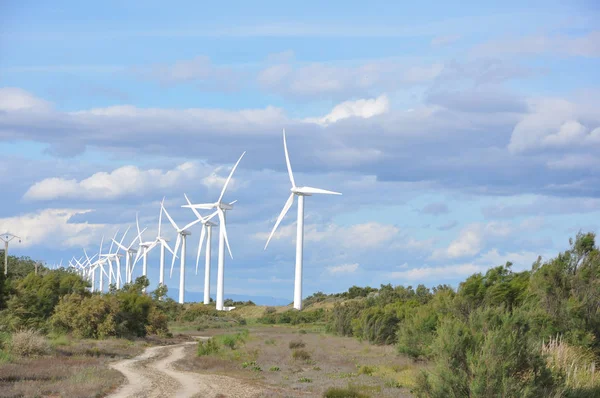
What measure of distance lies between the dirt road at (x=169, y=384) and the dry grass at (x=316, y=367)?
1.09 meters

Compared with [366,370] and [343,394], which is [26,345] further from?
[343,394]

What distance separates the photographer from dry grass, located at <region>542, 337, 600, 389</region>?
23219 millimetres

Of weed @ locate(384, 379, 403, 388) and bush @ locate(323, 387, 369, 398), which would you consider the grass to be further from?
bush @ locate(323, 387, 369, 398)

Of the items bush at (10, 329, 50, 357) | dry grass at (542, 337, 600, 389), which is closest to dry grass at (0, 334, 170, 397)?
bush at (10, 329, 50, 357)

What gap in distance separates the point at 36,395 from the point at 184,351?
2748cm

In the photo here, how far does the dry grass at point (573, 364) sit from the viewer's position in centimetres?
2322

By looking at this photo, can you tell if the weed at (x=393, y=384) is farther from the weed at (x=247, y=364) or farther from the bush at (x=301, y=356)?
the bush at (x=301, y=356)

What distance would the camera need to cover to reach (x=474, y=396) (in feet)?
63.8

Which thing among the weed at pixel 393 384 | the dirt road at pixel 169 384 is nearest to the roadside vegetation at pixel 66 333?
the dirt road at pixel 169 384

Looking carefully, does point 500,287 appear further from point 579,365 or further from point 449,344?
point 449,344

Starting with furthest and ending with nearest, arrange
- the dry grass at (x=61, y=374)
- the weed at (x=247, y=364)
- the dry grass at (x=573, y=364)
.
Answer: the weed at (x=247, y=364) < the dry grass at (x=61, y=374) < the dry grass at (x=573, y=364)

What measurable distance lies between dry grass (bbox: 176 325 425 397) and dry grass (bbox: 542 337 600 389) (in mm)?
4944

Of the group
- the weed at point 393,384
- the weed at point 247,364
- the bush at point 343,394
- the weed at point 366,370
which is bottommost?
the weed at point 247,364

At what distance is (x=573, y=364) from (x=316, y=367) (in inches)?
679
